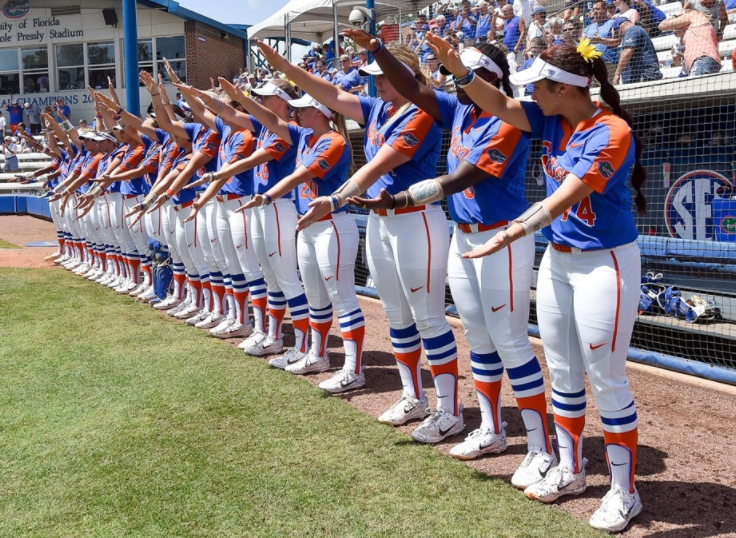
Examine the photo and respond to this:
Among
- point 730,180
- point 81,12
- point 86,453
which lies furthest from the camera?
point 81,12

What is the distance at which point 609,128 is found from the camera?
2672mm

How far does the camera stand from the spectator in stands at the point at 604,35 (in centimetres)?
775

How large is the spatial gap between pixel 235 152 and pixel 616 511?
3965 mm

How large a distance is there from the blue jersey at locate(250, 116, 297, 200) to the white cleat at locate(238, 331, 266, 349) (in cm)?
A: 113

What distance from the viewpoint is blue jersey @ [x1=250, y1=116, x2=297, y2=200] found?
520 centimetres

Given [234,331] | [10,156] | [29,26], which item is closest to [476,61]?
[234,331]

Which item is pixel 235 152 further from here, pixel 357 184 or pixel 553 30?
pixel 553 30

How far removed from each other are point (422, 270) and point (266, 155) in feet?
6.25

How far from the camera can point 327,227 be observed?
15.7 feet

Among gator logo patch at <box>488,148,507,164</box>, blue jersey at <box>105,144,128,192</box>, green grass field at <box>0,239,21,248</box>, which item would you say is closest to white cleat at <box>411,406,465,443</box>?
gator logo patch at <box>488,148,507,164</box>

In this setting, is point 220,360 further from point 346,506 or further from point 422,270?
point 346,506

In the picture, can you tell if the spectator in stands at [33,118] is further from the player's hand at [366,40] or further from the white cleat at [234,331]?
the player's hand at [366,40]

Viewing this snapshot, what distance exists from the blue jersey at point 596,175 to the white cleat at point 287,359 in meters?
2.85

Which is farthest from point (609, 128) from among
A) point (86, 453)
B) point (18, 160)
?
point (18, 160)
